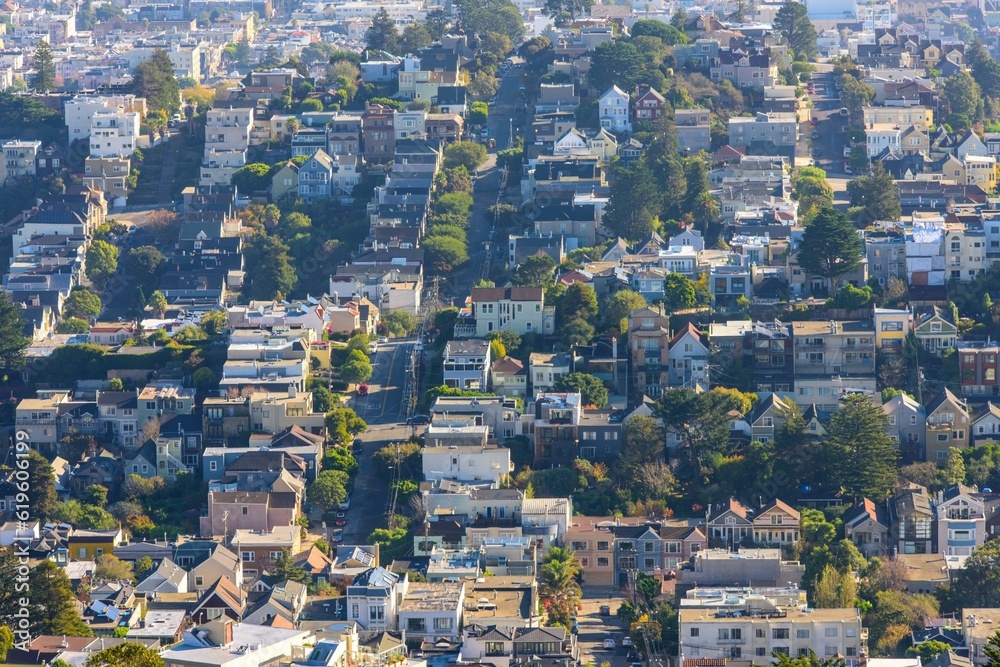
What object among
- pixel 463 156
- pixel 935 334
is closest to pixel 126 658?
pixel 935 334

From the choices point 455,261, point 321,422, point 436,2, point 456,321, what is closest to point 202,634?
point 321,422

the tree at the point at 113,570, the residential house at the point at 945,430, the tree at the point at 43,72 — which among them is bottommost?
the tree at the point at 113,570

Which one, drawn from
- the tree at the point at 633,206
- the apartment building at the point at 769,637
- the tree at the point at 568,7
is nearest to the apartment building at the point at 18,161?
the tree at the point at 568,7

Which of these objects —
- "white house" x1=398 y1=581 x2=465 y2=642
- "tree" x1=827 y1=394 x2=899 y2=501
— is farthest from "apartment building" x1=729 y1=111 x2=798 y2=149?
"white house" x1=398 y1=581 x2=465 y2=642

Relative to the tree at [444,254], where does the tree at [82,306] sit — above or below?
below

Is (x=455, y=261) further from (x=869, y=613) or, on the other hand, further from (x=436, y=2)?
(x=436, y=2)

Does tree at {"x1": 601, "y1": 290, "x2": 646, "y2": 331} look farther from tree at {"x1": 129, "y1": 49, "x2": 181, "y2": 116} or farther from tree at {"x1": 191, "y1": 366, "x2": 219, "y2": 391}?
tree at {"x1": 129, "y1": 49, "x2": 181, "y2": 116}

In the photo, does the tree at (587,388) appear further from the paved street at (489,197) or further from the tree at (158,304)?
the tree at (158,304)
